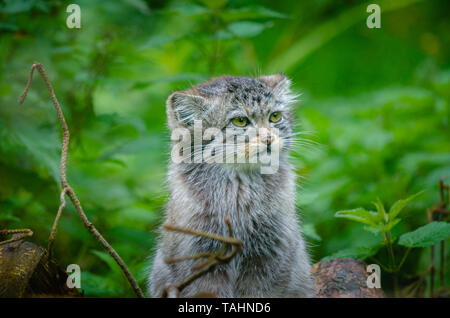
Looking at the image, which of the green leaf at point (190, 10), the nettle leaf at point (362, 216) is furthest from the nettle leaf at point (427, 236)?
the green leaf at point (190, 10)

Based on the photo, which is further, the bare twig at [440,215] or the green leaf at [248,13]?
the green leaf at [248,13]

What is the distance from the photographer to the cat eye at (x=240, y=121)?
3686 millimetres

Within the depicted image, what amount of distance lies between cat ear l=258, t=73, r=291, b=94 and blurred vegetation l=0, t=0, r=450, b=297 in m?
0.51

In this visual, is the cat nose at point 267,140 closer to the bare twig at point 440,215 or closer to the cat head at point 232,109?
the cat head at point 232,109

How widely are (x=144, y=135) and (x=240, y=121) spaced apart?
2.13 meters

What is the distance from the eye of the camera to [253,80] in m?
3.92

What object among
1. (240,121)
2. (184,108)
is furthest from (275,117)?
(184,108)

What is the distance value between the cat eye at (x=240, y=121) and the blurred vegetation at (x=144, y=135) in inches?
30.9

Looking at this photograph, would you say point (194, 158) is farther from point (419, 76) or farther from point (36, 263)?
point (419, 76)

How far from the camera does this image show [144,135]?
557cm

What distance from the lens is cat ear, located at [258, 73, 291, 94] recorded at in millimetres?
4059

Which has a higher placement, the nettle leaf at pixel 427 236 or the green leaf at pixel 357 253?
the nettle leaf at pixel 427 236
